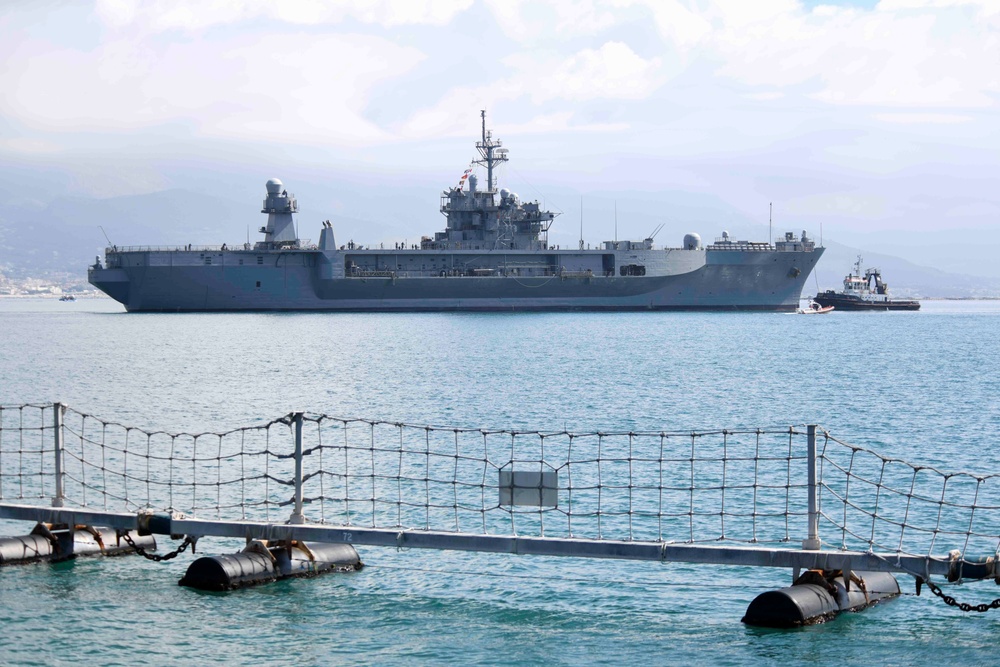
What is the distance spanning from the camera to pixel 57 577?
1398 centimetres

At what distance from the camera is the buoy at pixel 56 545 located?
14438 millimetres

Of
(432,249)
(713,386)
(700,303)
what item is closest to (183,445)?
(713,386)

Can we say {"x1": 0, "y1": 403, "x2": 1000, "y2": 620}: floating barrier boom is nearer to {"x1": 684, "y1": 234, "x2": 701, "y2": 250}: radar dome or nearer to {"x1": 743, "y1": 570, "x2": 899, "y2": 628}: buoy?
{"x1": 743, "y1": 570, "x2": 899, "y2": 628}: buoy

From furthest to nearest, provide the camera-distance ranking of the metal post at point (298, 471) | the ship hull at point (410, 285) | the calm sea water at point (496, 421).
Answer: the ship hull at point (410, 285)
the metal post at point (298, 471)
the calm sea water at point (496, 421)

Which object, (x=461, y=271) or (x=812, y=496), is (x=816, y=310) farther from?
(x=812, y=496)

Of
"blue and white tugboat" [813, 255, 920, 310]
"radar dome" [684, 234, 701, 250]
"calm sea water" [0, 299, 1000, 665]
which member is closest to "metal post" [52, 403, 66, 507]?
"calm sea water" [0, 299, 1000, 665]

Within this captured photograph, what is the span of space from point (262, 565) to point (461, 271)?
2976 inches

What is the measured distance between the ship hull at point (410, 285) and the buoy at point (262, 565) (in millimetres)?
72517

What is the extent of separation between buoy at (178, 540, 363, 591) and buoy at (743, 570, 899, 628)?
4.69 metres

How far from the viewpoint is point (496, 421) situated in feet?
96.2

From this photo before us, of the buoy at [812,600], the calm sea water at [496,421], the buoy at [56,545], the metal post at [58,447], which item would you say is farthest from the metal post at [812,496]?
the metal post at [58,447]

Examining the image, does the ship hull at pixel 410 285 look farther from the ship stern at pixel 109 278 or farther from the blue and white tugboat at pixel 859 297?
the blue and white tugboat at pixel 859 297

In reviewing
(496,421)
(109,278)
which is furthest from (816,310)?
(496,421)

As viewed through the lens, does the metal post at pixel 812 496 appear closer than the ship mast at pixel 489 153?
Yes
